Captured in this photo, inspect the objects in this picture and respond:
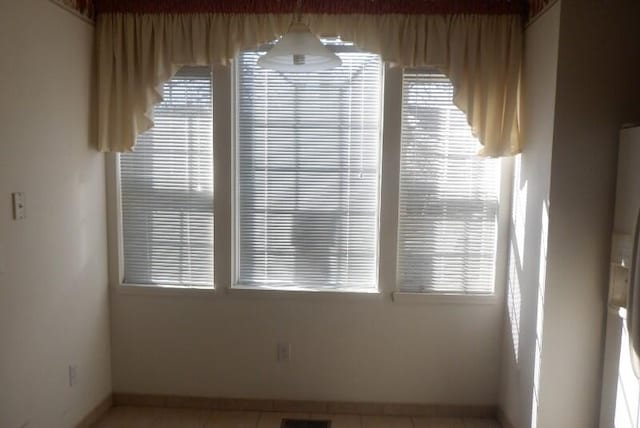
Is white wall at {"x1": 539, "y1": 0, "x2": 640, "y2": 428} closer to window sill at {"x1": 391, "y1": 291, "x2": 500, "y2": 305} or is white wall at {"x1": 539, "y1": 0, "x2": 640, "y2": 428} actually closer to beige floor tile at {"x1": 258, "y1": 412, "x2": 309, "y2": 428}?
window sill at {"x1": 391, "y1": 291, "x2": 500, "y2": 305}

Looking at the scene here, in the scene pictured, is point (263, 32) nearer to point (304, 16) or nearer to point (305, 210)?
point (304, 16)

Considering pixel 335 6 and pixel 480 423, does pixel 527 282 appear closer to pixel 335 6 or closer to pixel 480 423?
pixel 480 423

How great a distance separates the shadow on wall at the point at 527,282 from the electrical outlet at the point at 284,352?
Answer: 4.35ft

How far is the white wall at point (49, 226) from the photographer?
6.20 feet

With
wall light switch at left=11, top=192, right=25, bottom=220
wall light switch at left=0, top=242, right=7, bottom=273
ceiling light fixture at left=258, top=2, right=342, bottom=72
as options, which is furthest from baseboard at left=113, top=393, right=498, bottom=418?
ceiling light fixture at left=258, top=2, right=342, bottom=72

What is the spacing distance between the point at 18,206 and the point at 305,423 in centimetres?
194

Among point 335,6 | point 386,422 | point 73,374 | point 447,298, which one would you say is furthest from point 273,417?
point 335,6

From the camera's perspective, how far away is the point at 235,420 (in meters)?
2.63

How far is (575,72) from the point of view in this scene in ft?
6.28

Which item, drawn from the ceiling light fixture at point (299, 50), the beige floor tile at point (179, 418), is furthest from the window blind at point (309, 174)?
the beige floor tile at point (179, 418)

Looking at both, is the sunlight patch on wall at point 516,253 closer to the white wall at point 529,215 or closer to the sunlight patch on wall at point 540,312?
the white wall at point 529,215

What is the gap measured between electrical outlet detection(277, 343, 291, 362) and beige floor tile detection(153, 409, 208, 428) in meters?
0.60

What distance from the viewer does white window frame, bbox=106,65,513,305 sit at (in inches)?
101

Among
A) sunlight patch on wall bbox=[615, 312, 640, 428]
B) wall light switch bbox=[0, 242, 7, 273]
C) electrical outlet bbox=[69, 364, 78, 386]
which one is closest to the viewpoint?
sunlight patch on wall bbox=[615, 312, 640, 428]
